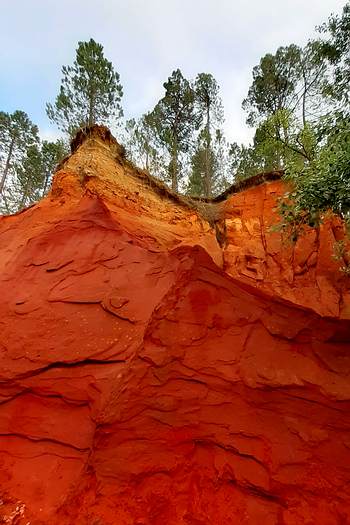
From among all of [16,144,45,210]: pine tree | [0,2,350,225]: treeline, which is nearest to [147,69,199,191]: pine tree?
[0,2,350,225]: treeline

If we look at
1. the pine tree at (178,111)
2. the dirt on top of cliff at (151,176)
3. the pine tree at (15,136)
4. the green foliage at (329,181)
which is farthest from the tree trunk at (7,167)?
the green foliage at (329,181)

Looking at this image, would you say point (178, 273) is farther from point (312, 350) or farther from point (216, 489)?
point (216, 489)

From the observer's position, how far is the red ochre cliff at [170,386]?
13.4 feet

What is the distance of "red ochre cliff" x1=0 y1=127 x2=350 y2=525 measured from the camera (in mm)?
4098

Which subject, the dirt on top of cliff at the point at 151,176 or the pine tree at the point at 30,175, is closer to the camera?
the dirt on top of cliff at the point at 151,176

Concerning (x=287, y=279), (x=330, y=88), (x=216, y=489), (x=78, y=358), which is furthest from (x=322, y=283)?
(x=330, y=88)

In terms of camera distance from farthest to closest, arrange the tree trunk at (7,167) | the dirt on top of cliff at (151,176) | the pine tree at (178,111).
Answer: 1. the tree trunk at (7,167)
2. the pine tree at (178,111)
3. the dirt on top of cliff at (151,176)

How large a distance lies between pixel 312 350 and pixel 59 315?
4294 millimetres

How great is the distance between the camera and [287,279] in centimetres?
599

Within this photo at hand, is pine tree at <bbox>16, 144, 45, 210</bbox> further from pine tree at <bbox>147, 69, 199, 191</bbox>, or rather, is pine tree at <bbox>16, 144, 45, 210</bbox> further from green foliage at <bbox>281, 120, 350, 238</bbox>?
green foliage at <bbox>281, 120, 350, 238</bbox>

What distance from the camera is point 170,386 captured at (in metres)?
4.57

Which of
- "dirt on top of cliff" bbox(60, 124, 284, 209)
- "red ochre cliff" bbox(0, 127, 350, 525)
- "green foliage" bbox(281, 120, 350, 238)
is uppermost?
"dirt on top of cliff" bbox(60, 124, 284, 209)

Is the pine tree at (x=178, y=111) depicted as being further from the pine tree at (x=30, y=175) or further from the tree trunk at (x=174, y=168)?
the pine tree at (x=30, y=175)

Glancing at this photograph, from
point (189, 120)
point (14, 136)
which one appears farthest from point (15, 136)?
point (189, 120)
